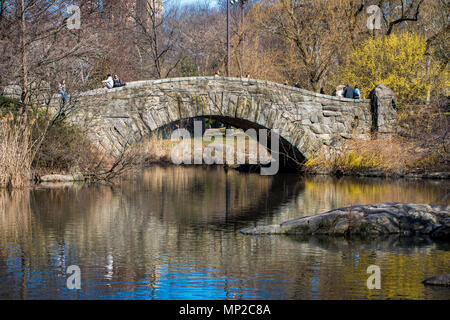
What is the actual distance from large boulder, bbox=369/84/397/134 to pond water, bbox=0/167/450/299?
8333 millimetres

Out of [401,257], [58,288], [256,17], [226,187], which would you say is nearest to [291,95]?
[226,187]

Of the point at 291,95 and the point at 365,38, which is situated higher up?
the point at 365,38

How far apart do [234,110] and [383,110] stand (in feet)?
17.4

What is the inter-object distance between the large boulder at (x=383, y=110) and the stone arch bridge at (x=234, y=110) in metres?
0.03

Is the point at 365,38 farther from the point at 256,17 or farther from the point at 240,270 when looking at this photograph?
the point at 240,270

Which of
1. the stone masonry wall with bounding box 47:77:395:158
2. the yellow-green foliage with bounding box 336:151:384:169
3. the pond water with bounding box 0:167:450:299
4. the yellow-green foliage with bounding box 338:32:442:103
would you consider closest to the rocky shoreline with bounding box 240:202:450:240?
the pond water with bounding box 0:167:450:299

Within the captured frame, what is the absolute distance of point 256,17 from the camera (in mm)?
29438

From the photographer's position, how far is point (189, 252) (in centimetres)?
832

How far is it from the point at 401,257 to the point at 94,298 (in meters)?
3.66

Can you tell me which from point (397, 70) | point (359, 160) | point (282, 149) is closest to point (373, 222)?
point (359, 160)

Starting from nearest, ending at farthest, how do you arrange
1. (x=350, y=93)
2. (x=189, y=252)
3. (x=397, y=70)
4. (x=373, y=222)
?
(x=189, y=252)
(x=373, y=222)
(x=350, y=93)
(x=397, y=70)

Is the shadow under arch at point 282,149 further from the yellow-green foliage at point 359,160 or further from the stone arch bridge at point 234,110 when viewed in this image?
the yellow-green foliage at point 359,160

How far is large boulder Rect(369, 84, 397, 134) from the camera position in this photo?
2278 cm

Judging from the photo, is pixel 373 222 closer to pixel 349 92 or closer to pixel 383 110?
pixel 383 110
